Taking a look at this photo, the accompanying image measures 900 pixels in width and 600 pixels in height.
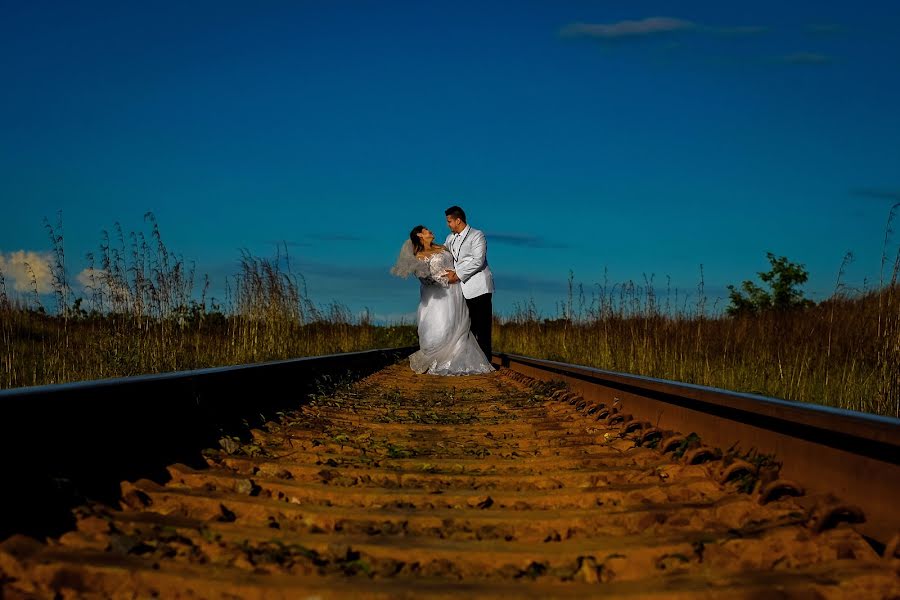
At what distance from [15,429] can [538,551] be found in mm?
1599

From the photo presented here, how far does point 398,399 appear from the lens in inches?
274

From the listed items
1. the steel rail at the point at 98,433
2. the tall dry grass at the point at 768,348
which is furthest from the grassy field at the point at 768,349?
the steel rail at the point at 98,433

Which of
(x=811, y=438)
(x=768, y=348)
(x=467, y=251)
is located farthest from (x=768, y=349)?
(x=811, y=438)

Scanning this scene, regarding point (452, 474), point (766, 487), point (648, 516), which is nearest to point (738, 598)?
point (648, 516)

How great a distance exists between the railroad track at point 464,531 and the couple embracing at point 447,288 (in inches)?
307

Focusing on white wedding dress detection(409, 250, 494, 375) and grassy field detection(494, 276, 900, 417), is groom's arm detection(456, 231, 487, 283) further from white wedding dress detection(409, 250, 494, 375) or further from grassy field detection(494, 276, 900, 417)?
grassy field detection(494, 276, 900, 417)

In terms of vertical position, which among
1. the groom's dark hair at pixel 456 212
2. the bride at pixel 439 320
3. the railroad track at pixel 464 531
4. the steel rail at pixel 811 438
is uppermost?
the groom's dark hair at pixel 456 212

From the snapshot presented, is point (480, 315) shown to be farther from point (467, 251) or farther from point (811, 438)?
point (811, 438)

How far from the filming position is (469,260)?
11.8 metres

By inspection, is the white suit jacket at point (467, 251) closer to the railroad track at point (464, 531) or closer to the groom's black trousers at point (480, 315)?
the groom's black trousers at point (480, 315)

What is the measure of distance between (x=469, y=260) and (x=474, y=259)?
0.07 m

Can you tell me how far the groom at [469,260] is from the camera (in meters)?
11.6

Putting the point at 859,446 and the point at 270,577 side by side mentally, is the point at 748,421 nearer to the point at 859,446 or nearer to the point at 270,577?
the point at 859,446

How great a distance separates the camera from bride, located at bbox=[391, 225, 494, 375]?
11.6 m
